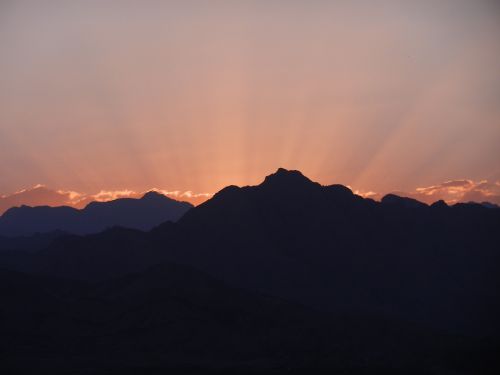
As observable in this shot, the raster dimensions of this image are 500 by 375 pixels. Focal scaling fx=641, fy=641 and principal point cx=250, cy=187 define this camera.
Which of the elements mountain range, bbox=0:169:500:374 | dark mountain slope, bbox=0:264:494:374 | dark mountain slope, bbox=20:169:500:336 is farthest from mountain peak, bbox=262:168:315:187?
dark mountain slope, bbox=0:264:494:374

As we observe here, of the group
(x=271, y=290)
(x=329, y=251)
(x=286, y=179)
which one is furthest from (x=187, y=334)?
(x=286, y=179)

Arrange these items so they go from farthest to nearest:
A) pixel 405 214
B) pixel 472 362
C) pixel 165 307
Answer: pixel 405 214
pixel 165 307
pixel 472 362

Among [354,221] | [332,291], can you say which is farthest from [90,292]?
[354,221]

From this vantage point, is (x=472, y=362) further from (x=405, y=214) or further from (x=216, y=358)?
(x=405, y=214)

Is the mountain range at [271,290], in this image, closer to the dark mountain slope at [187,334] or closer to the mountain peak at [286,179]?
the dark mountain slope at [187,334]

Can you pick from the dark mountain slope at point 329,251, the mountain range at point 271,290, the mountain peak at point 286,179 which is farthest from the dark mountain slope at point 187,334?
the mountain peak at point 286,179

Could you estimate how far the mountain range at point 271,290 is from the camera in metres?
57.3

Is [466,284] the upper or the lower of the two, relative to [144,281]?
upper

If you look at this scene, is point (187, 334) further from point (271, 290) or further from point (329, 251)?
point (329, 251)

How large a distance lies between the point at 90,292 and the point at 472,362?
143 ft

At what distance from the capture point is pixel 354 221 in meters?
118

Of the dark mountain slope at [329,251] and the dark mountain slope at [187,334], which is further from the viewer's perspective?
the dark mountain slope at [329,251]

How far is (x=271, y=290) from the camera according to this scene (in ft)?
317

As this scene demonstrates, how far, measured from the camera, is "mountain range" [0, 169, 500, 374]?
5734 cm
